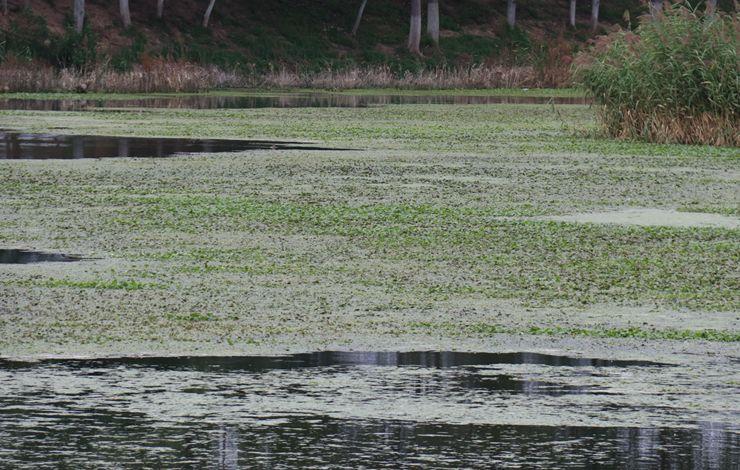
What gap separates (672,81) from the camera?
2400 cm

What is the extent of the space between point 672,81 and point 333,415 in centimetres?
1830

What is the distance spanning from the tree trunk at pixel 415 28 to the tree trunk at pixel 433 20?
172 cm

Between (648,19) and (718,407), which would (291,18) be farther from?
(718,407)

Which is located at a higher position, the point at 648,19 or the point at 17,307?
the point at 648,19

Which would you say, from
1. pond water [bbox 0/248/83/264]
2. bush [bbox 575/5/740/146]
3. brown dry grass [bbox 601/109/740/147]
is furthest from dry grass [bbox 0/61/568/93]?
pond water [bbox 0/248/83/264]

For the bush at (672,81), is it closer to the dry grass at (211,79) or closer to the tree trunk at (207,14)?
the dry grass at (211,79)

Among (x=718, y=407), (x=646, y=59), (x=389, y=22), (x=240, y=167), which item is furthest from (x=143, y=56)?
(x=718, y=407)

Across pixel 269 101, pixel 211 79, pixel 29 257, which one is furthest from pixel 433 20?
pixel 29 257

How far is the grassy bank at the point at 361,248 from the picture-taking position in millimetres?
8695

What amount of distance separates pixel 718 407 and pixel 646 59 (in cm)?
1856

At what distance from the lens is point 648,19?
26.0 metres

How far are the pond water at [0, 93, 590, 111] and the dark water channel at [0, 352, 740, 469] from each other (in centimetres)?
2712

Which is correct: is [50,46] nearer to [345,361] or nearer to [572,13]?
[572,13]

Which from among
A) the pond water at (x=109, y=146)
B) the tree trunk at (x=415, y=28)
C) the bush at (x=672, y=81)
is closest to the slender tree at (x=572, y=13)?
the tree trunk at (x=415, y=28)
